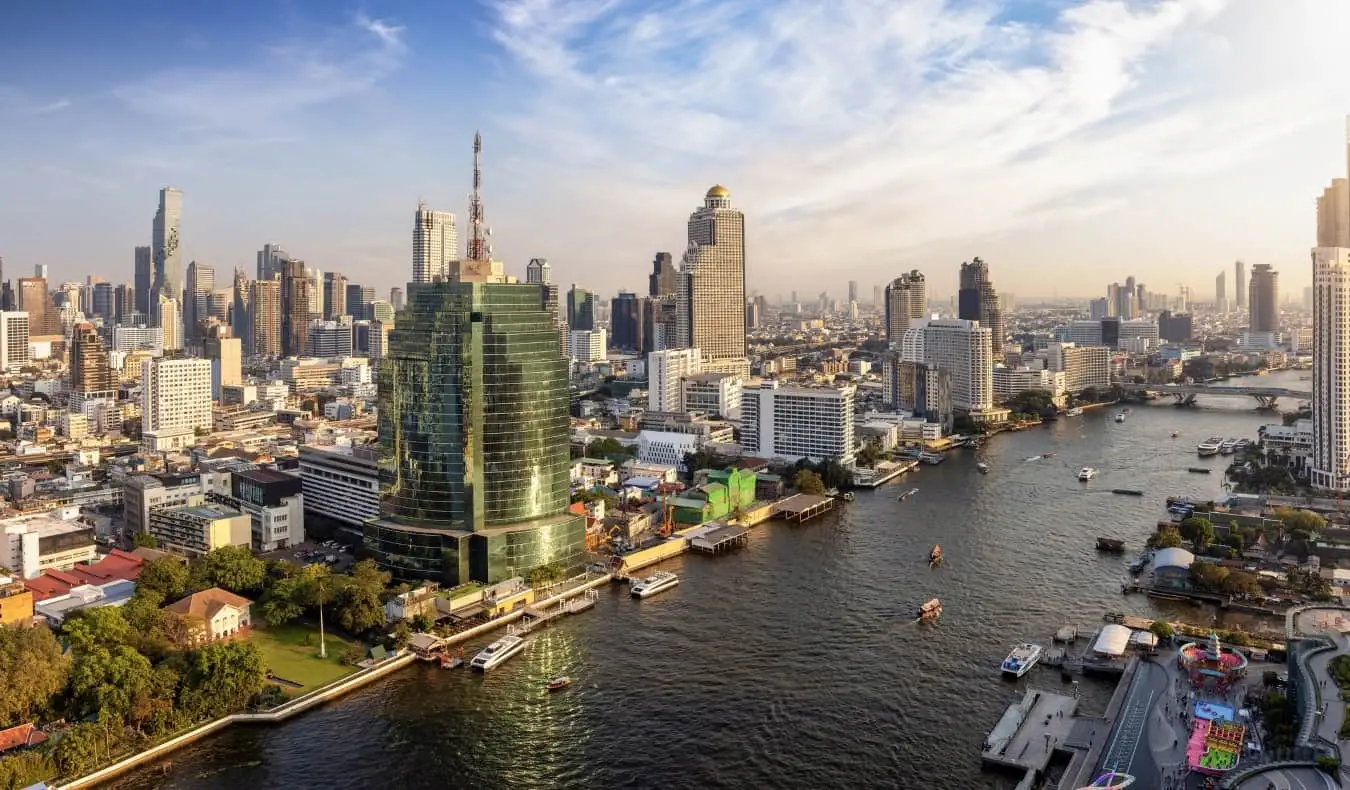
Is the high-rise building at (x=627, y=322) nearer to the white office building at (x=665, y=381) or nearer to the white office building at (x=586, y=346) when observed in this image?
the white office building at (x=586, y=346)

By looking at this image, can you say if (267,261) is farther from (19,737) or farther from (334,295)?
(19,737)

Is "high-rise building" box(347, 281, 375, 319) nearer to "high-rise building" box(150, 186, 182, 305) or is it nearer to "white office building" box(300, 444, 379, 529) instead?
"high-rise building" box(150, 186, 182, 305)

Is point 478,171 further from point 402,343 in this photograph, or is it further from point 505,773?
point 505,773

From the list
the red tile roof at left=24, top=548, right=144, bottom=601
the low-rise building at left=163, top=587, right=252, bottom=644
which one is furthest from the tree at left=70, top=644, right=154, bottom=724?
the red tile roof at left=24, top=548, right=144, bottom=601

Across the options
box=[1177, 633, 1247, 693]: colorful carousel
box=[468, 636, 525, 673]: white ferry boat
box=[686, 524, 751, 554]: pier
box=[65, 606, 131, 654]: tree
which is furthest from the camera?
box=[686, 524, 751, 554]: pier

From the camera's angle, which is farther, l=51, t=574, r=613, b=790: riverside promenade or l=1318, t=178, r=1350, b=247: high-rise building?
l=1318, t=178, r=1350, b=247: high-rise building

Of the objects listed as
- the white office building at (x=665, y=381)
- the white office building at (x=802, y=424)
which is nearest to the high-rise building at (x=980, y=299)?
the white office building at (x=665, y=381)
